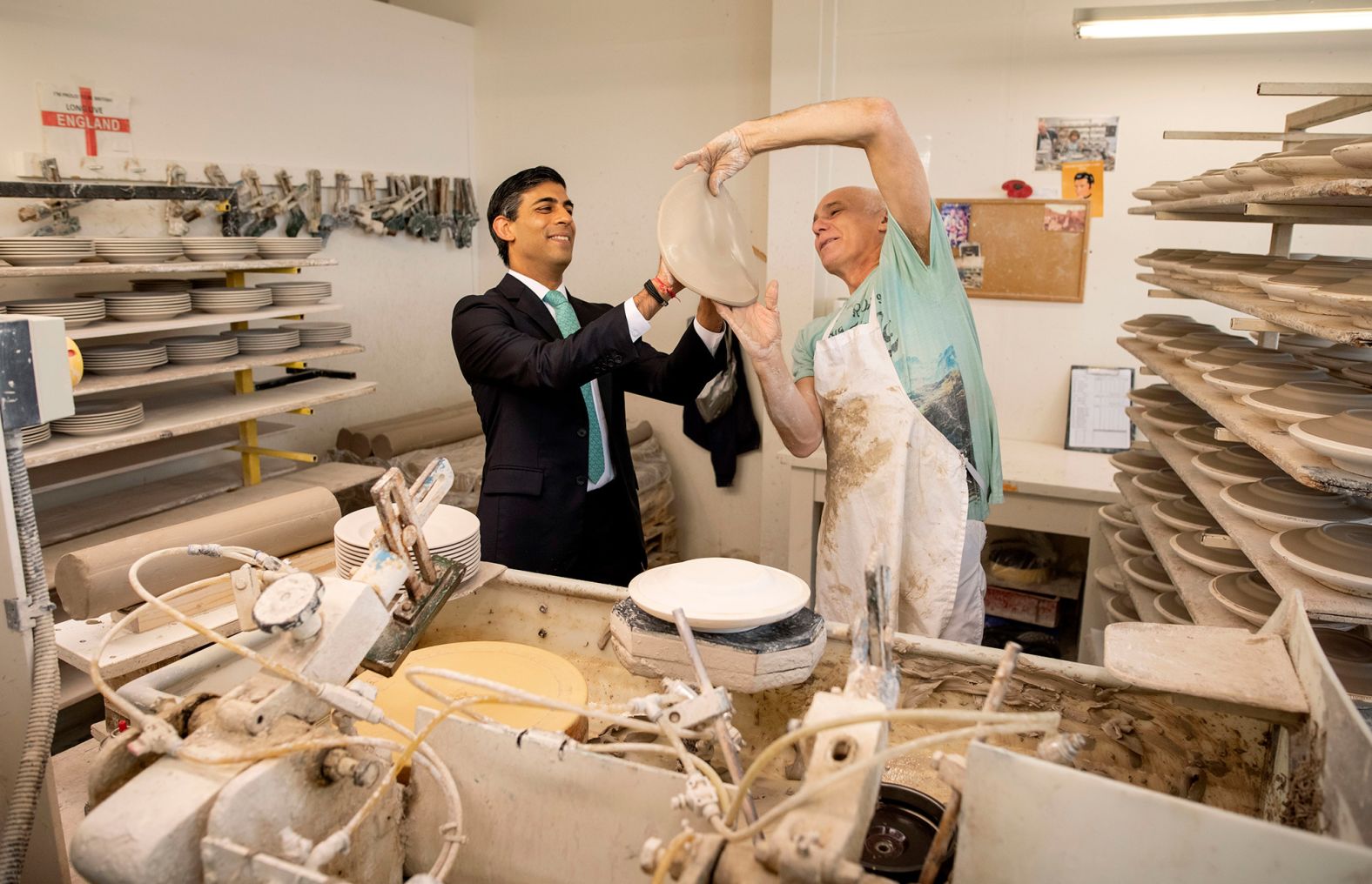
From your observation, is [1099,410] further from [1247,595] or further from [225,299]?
[225,299]

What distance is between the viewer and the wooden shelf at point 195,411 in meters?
2.72

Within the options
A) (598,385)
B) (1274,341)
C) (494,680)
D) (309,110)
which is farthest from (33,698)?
(309,110)

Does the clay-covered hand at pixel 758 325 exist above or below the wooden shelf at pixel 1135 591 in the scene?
above

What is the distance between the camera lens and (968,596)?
2.54 m

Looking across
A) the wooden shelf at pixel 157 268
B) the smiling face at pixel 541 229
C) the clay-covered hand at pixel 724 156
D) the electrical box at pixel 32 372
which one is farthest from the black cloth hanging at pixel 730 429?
the electrical box at pixel 32 372

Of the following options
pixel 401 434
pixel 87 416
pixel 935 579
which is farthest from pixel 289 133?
pixel 935 579

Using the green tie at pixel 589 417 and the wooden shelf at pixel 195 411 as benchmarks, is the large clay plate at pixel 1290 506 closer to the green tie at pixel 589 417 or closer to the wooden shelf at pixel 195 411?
the green tie at pixel 589 417

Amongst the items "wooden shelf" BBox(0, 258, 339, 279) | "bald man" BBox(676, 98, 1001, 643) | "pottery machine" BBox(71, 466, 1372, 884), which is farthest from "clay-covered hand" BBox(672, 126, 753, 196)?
"wooden shelf" BBox(0, 258, 339, 279)

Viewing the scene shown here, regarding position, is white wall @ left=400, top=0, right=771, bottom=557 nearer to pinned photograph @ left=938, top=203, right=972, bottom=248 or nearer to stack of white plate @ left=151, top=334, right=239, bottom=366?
pinned photograph @ left=938, top=203, right=972, bottom=248

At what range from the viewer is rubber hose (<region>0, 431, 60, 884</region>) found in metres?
1.24

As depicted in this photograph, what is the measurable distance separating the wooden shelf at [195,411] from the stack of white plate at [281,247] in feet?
1.60

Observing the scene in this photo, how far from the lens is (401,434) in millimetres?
4438

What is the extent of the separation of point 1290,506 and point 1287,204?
887 millimetres

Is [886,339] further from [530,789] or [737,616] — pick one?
[530,789]
